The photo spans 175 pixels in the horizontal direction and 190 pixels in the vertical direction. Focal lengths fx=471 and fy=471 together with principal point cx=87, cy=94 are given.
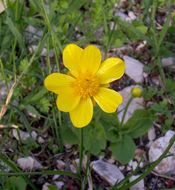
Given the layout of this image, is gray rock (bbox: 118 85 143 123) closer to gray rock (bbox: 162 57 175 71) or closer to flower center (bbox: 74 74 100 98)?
gray rock (bbox: 162 57 175 71)

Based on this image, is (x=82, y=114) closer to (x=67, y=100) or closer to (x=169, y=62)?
(x=67, y=100)

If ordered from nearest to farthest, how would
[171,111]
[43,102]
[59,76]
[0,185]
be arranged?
1. [59,76]
2. [0,185]
3. [43,102]
4. [171,111]

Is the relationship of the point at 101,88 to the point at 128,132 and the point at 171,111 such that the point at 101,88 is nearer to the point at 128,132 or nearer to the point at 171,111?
the point at 128,132

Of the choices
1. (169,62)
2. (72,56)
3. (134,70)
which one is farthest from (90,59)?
(169,62)

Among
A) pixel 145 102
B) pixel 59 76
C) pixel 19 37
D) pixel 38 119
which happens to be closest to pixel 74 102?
pixel 59 76

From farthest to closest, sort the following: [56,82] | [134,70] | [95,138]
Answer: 1. [134,70]
2. [95,138]
3. [56,82]

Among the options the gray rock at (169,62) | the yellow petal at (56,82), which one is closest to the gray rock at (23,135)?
the yellow petal at (56,82)

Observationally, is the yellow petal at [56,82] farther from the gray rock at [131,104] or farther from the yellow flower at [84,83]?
the gray rock at [131,104]
